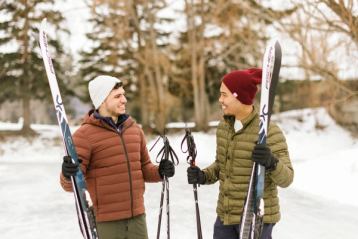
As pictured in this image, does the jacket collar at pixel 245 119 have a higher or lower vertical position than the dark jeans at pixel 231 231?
higher

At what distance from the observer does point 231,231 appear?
10.1ft

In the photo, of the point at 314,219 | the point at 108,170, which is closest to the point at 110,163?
the point at 108,170

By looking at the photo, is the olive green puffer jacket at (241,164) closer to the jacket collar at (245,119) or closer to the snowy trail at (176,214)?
the jacket collar at (245,119)

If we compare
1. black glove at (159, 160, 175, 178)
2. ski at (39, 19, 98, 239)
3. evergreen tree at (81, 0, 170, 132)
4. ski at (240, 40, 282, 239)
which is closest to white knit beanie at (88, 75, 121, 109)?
ski at (39, 19, 98, 239)

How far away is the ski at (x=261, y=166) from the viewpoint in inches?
102

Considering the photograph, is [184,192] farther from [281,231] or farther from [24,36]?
[24,36]

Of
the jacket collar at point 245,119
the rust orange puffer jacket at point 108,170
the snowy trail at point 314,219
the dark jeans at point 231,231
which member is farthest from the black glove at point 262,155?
the snowy trail at point 314,219

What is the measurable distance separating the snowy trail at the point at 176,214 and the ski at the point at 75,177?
9.33 feet

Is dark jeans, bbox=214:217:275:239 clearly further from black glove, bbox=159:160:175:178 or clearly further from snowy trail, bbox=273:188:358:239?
snowy trail, bbox=273:188:358:239

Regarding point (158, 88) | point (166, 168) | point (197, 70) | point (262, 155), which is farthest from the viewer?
point (197, 70)

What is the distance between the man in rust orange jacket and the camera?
126 inches

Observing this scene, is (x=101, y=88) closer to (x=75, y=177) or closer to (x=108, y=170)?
(x=108, y=170)

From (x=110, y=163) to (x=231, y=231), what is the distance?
98 cm

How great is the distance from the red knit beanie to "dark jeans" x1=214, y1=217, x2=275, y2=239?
0.83 m
